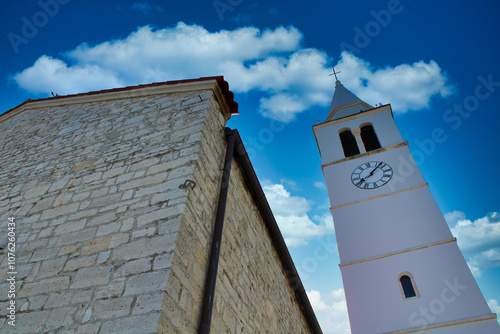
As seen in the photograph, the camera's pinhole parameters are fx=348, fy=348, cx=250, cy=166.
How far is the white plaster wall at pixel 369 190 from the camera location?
495 inches

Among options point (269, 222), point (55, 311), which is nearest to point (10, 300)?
point (55, 311)

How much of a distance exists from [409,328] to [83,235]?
30.3ft

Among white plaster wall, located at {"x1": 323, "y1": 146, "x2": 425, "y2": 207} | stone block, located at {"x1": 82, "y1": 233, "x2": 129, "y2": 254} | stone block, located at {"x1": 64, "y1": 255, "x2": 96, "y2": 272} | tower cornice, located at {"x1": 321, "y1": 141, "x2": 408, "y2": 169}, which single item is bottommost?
stone block, located at {"x1": 64, "y1": 255, "x2": 96, "y2": 272}

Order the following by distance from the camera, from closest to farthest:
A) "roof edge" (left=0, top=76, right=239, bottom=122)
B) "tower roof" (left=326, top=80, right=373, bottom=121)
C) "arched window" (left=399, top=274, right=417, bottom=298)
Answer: "roof edge" (left=0, top=76, right=239, bottom=122) → "arched window" (left=399, top=274, right=417, bottom=298) → "tower roof" (left=326, top=80, right=373, bottom=121)

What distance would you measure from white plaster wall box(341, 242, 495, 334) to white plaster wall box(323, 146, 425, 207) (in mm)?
2671

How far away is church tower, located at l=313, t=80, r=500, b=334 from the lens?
30.7 ft

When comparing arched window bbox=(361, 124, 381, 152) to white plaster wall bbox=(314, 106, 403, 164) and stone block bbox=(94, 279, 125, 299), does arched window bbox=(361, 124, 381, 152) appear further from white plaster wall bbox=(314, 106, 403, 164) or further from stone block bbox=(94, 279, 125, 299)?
stone block bbox=(94, 279, 125, 299)

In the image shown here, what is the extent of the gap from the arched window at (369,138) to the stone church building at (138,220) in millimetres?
10509

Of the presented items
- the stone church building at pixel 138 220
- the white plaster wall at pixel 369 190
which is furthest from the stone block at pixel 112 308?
the white plaster wall at pixel 369 190

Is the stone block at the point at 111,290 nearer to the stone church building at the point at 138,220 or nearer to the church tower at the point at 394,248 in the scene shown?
the stone church building at the point at 138,220

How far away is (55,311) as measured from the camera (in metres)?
2.63

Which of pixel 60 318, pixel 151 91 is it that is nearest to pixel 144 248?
pixel 60 318

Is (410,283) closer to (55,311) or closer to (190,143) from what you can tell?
(190,143)

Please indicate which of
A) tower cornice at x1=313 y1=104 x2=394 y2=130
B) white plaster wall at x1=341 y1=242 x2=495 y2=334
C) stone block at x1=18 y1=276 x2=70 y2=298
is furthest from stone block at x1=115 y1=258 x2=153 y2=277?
tower cornice at x1=313 y1=104 x2=394 y2=130
